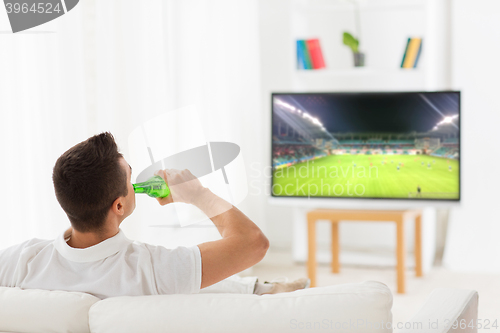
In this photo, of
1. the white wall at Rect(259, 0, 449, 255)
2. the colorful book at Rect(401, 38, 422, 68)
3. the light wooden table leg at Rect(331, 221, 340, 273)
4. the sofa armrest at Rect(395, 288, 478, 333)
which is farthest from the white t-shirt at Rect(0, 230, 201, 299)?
the colorful book at Rect(401, 38, 422, 68)

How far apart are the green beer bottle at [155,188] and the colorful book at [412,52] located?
2563 millimetres

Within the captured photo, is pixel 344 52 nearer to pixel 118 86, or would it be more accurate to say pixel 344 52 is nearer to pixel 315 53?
pixel 315 53

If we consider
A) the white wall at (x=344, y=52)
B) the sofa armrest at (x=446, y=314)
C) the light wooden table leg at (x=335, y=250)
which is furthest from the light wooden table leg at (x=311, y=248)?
the sofa armrest at (x=446, y=314)

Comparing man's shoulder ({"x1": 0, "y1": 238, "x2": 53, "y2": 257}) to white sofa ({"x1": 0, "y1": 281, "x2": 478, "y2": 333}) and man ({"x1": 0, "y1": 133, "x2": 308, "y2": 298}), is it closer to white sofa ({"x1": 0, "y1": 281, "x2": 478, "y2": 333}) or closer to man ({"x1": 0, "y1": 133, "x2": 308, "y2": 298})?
man ({"x1": 0, "y1": 133, "x2": 308, "y2": 298})

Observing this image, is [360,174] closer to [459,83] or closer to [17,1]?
[459,83]

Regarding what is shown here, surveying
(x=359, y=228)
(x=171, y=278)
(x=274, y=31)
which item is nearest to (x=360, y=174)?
(x=359, y=228)

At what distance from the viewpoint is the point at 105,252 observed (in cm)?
115

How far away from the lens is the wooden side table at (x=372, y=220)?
2.99m

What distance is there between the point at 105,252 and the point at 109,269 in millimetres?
43

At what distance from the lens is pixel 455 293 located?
1323mm

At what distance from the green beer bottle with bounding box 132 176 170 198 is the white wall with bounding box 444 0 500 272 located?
8.96 feet

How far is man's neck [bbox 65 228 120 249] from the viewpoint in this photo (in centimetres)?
121

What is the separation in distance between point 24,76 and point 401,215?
2.12m

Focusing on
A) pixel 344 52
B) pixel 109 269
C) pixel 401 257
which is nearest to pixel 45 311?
pixel 109 269
